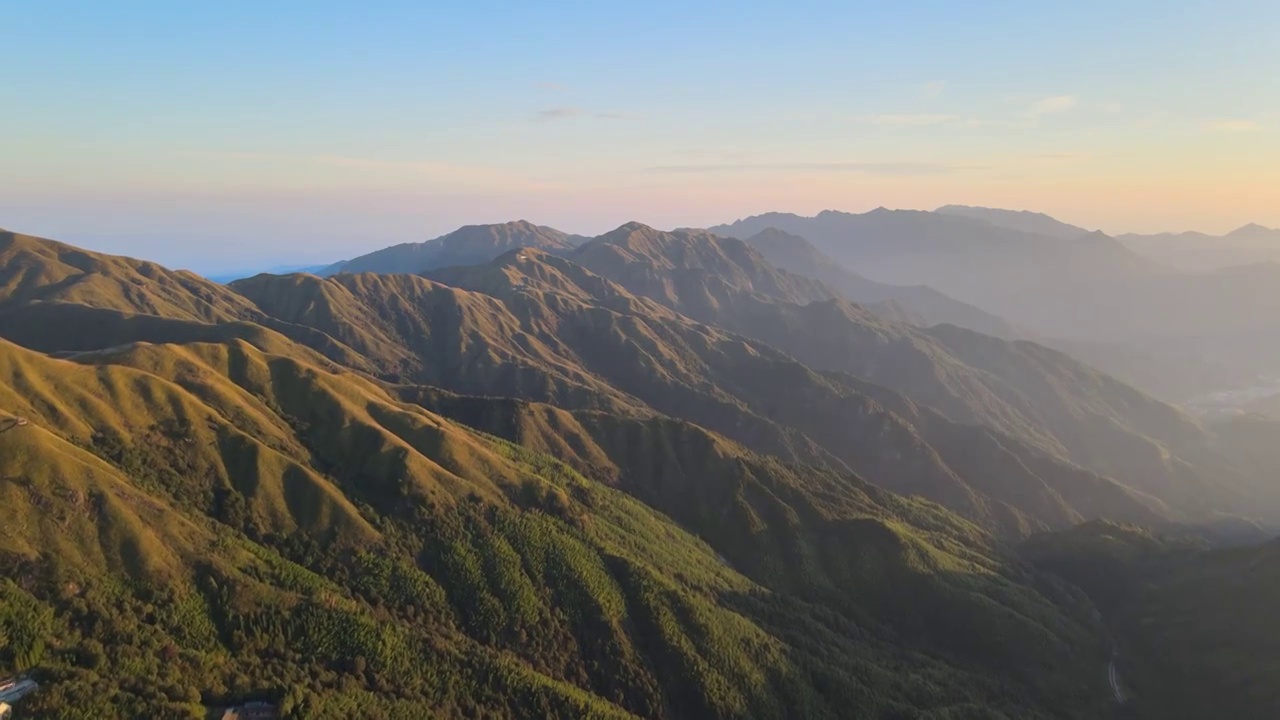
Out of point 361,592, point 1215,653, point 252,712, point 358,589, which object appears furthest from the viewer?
point 1215,653

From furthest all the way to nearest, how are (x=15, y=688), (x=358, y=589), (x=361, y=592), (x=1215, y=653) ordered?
(x=1215, y=653) < (x=358, y=589) < (x=361, y=592) < (x=15, y=688)

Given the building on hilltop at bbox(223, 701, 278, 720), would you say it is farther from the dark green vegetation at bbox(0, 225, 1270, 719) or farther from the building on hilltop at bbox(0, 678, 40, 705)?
the building on hilltop at bbox(0, 678, 40, 705)

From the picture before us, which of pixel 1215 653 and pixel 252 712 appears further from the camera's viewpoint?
pixel 1215 653

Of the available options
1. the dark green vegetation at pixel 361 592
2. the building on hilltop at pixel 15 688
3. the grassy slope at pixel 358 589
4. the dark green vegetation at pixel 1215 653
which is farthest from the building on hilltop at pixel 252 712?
the dark green vegetation at pixel 1215 653

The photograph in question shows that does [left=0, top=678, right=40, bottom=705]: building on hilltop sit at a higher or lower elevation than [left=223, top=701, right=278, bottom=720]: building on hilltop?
higher

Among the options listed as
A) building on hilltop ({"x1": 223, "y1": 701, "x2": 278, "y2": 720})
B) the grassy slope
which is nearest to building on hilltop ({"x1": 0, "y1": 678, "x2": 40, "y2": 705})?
the grassy slope

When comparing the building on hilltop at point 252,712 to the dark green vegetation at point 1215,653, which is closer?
the building on hilltop at point 252,712

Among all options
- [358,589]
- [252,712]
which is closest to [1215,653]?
[358,589]

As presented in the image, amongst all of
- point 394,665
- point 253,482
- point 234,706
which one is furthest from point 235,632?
point 253,482

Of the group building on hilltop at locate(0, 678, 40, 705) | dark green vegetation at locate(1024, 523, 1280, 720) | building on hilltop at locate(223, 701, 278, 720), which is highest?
building on hilltop at locate(0, 678, 40, 705)

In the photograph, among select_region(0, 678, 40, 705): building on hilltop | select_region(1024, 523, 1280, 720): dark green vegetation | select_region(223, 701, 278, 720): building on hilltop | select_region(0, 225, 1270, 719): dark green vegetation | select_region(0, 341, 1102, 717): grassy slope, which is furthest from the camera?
select_region(1024, 523, 1280, 720): dark green vegetation

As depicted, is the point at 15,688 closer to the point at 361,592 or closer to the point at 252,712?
the point at 252,712

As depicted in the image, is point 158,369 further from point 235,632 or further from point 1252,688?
point 1252,688

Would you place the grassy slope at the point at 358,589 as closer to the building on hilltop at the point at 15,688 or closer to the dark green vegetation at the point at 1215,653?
the building on hilltop at the point at 15,688
